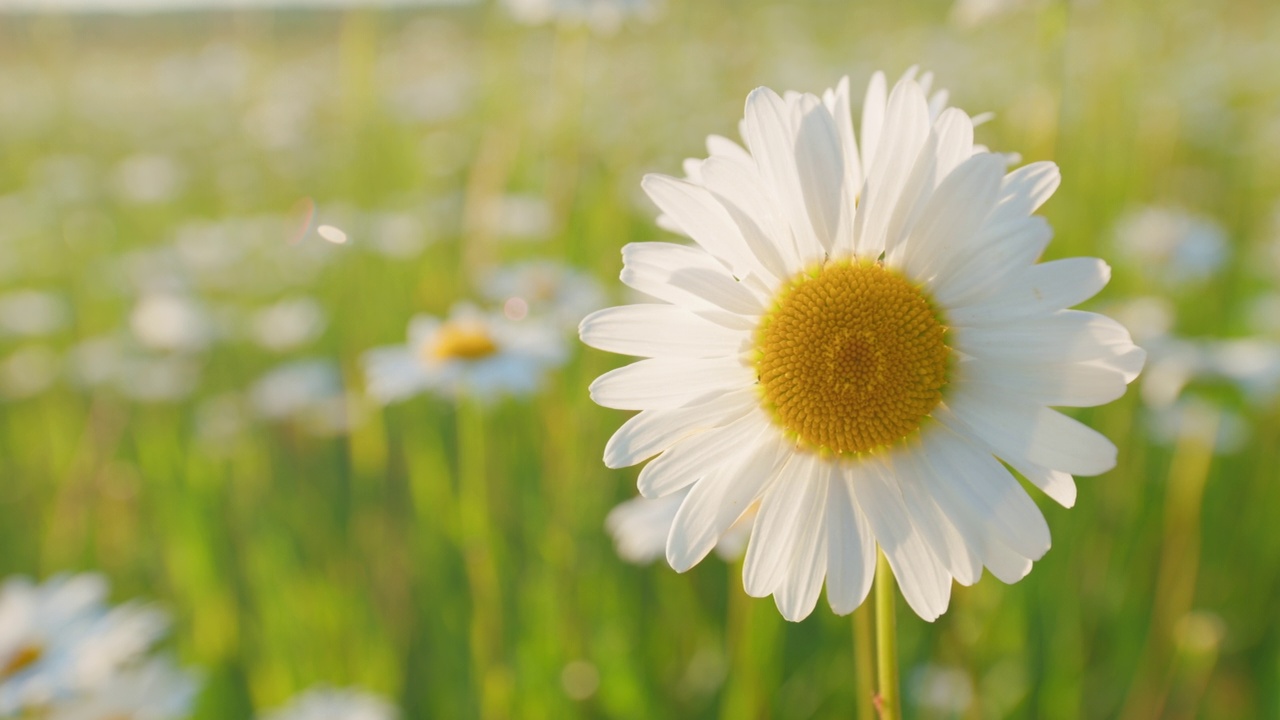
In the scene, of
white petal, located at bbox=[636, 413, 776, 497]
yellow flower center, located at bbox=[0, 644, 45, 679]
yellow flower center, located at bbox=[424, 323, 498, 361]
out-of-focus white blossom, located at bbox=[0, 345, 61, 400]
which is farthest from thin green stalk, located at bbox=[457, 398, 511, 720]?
out-of-focus white blossom, located at bbox=[0, 345, 61, 400]

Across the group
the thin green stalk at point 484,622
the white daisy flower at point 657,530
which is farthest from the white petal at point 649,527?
the thin green stalk at point 484,622

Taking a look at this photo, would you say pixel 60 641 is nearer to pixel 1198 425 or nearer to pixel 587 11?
pixel 587 11

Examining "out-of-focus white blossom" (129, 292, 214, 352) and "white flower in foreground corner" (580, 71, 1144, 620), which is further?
"out-of-focus white blossom" (129, 292, 214, 352)

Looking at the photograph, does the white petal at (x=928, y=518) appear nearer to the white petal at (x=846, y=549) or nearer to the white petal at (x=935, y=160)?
the white petal at (x=846, y=549)

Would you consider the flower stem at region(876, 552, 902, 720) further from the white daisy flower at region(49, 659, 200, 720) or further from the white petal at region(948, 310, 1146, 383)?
the white daisy flower at region(49, 659, 200, 720)

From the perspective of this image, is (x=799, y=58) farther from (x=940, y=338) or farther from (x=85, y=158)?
(x=940, y=338)

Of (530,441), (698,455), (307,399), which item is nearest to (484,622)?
(530,441)
